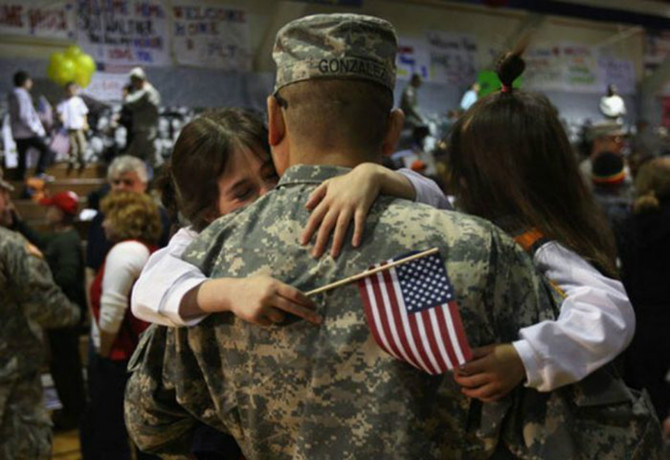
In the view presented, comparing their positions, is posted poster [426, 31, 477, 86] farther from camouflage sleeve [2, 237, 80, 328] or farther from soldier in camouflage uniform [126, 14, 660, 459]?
soldier in camouflage uniform [126, 14, 660, 459]

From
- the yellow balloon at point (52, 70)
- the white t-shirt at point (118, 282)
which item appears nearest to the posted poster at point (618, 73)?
the yellow balloon at point (52, 70)

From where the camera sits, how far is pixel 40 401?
3.31 m

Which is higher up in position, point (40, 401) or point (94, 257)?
point (94, 257)

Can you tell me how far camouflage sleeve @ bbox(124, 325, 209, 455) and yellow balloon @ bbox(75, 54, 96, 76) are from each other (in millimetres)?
9739

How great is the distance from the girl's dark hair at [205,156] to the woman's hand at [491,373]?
0.94 metres

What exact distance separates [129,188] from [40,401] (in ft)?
4.40

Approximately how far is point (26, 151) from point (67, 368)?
563 centimetres

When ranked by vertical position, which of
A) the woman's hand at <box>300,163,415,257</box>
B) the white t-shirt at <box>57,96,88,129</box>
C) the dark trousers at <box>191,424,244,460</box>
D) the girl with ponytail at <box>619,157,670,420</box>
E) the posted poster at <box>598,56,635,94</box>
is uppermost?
the woman's hand at <box>300,163,415,257</box>

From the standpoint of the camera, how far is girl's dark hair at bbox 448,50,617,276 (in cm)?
163

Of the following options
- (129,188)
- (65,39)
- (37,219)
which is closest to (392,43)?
(129,188)

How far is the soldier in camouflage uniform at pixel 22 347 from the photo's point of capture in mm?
3119

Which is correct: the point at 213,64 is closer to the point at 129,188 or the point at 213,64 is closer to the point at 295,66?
the point at 129,188

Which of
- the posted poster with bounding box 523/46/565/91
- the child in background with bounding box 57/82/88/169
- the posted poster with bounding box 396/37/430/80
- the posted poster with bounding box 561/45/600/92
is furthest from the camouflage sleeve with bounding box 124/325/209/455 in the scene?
the posted poster with bounding box 561/45/600/92

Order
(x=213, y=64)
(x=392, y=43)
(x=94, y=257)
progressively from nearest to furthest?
(x=392, y=43), (x=94, y=257), (x=213, y=64)
